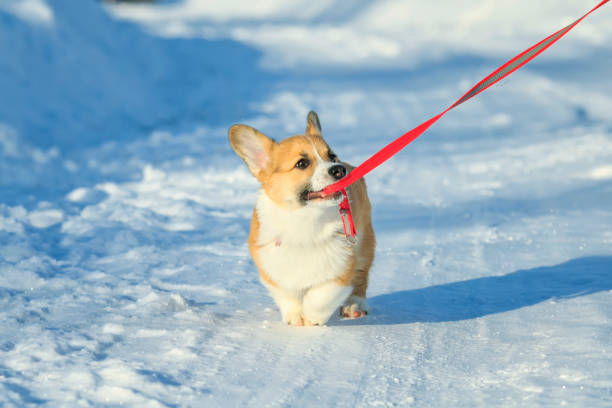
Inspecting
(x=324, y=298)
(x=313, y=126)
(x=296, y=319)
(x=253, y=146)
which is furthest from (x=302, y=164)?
(x=296, y=319)

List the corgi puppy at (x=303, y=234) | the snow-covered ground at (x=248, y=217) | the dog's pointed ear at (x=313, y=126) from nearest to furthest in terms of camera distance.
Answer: the snow-covered ground at (x=248, y=217) → the corgi puppy at (x=303, y=234) → the dog's pointed ear at (x=313, y=126)

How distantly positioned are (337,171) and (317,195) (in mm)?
139

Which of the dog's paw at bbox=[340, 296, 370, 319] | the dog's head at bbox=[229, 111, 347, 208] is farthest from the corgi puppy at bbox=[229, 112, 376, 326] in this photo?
the dog's paw at bbox=[340, 296, 370, 319]

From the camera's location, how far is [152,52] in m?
12.5

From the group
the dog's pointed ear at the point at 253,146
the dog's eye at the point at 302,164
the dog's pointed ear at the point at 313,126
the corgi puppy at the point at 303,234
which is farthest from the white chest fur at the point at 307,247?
the dog's pointed ear at the point at 313,126

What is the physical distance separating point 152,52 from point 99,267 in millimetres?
8835

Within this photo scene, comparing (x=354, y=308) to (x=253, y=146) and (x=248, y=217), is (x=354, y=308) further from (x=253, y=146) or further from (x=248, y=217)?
(x=248, y=217)

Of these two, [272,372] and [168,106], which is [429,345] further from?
[168,106]

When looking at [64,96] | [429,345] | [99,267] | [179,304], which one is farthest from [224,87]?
[429,345]

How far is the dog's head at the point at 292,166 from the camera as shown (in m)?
3.15

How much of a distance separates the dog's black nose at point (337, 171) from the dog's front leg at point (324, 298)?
0.49 metres

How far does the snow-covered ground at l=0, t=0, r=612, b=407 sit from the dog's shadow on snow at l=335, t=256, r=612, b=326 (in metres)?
0.02

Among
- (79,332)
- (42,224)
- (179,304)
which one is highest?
(42,224)

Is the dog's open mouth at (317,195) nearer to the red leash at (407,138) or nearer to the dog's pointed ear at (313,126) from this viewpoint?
the red leash at (407,138)
